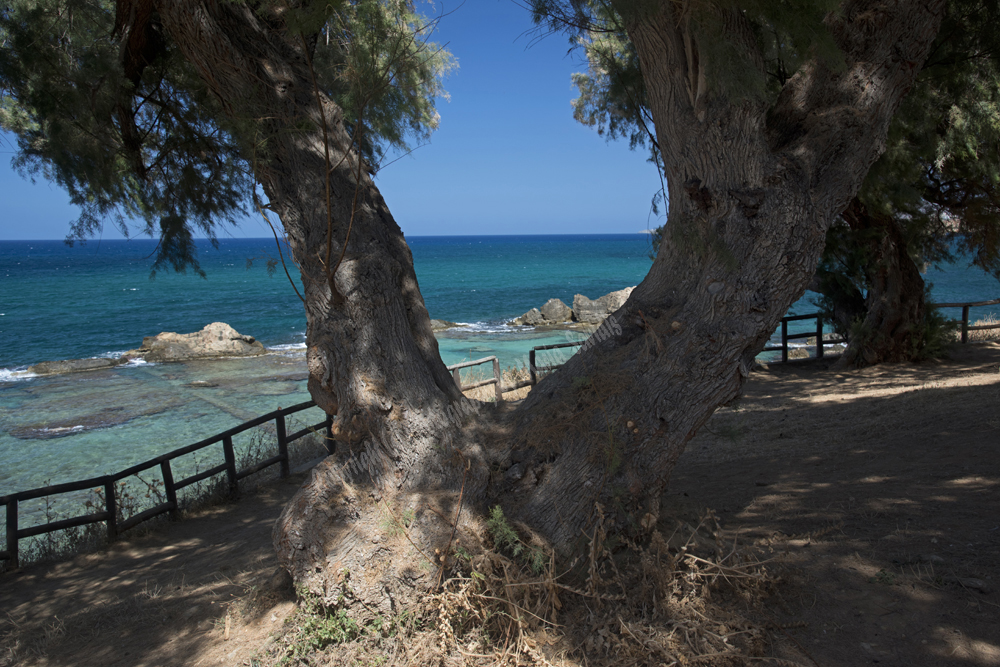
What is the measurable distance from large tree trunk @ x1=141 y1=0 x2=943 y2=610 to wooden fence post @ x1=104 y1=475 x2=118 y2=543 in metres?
3.81

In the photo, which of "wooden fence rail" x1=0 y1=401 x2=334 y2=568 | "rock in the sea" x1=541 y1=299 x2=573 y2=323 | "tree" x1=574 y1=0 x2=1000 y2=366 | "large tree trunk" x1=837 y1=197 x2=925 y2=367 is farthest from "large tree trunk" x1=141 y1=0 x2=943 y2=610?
"rock in the sea" x1=541 y1=299 x2=573 y2=323

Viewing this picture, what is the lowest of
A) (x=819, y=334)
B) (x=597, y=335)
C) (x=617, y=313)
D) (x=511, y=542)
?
(x=819, y=334)

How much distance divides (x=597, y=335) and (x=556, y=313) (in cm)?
2747

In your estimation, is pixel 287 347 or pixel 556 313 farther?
pixel 556 313

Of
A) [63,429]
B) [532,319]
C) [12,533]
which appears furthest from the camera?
[532,319]

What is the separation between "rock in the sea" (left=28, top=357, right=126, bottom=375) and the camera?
22.0m

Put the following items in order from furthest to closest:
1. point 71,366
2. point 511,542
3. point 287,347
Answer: point 287,347 < point 71,366 < point 511,542

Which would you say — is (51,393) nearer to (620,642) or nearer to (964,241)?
(620,642)

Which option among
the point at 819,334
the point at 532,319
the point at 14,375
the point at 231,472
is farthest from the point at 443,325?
the point at 231,472

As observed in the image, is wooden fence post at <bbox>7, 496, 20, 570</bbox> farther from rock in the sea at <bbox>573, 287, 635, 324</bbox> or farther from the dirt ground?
rock in the sea at <bbox>573, 287, 635, 324</bbox>

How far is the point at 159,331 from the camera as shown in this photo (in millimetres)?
31469

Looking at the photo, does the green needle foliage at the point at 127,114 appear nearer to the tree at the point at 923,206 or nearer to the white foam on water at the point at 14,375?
the tree at the point at 923,206

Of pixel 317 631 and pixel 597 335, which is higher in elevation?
pixel 597 335

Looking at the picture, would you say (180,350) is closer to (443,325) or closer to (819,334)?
(443,325)
